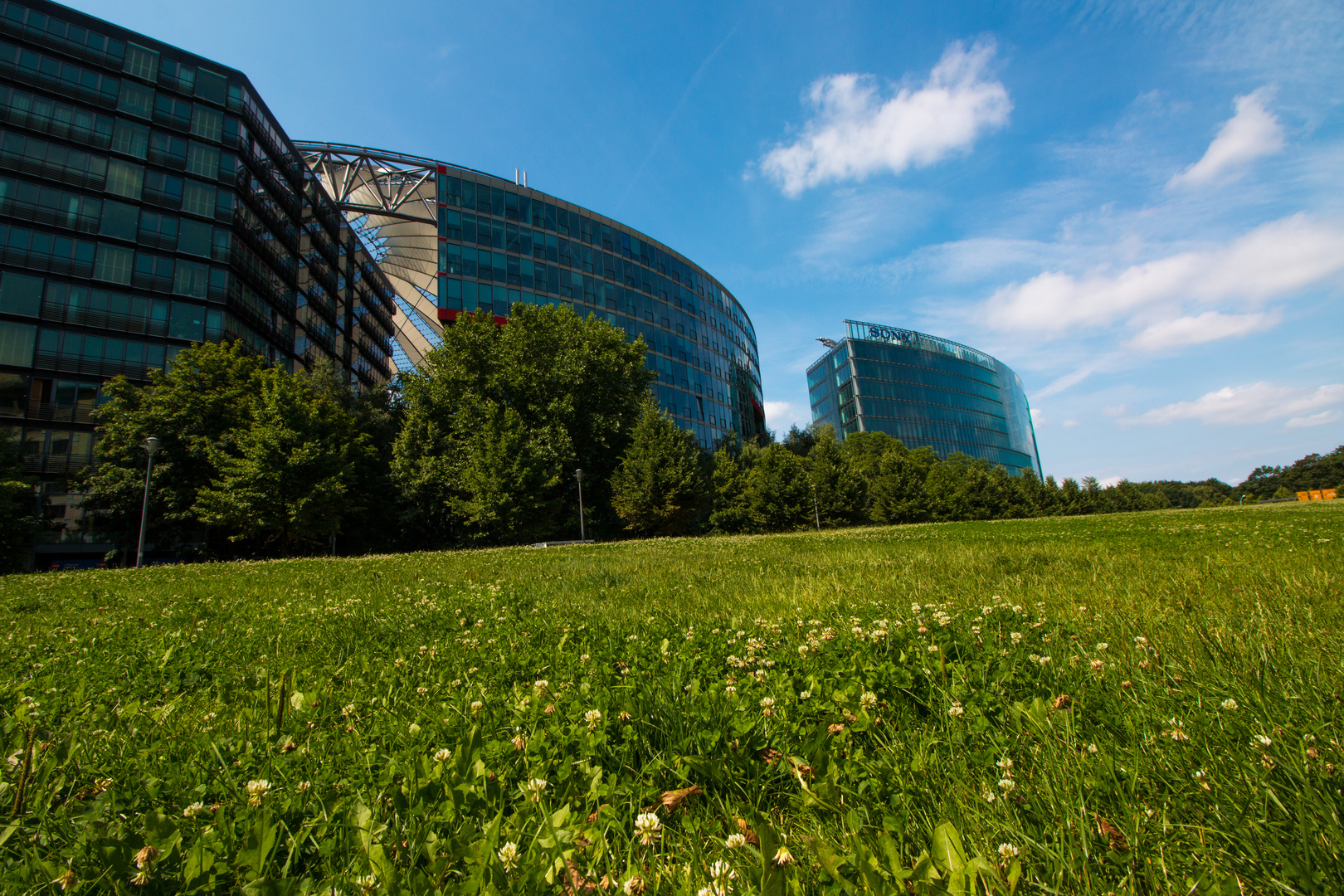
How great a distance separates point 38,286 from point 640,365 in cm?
4195

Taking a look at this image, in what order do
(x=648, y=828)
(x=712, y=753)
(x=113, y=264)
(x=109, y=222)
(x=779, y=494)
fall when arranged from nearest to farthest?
(x=648, y=828), (x=712, y=753), (x=113, y=264), (x=109, y=222), (x=779, y=494)

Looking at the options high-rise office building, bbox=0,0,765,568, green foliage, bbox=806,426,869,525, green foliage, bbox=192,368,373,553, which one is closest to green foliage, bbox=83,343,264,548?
green foliage, bbox=192,368,373,553

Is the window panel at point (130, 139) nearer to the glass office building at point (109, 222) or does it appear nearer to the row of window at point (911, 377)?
the glass office building at point (109, 222)

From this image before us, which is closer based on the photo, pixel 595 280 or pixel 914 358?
pixel 595 280

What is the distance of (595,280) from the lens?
57.9m

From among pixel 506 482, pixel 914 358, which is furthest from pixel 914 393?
pixel 506 482

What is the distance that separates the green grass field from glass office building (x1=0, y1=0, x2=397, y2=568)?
4850 centimetres

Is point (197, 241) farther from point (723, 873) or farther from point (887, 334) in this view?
point (887, 334)

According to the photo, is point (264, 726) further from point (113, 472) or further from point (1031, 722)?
point (113, 472)

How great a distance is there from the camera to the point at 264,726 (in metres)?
2.55

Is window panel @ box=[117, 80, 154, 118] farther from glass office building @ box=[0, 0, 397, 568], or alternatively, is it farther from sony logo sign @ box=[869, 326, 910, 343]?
sony logo sign @ box=[869, 326, 910, 343]

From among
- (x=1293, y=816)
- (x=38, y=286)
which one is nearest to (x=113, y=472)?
(x=38, y=286)

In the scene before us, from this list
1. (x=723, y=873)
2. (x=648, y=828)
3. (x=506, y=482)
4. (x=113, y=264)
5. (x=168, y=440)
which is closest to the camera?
(x=723, y=873)

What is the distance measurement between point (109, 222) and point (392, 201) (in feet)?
72.9
